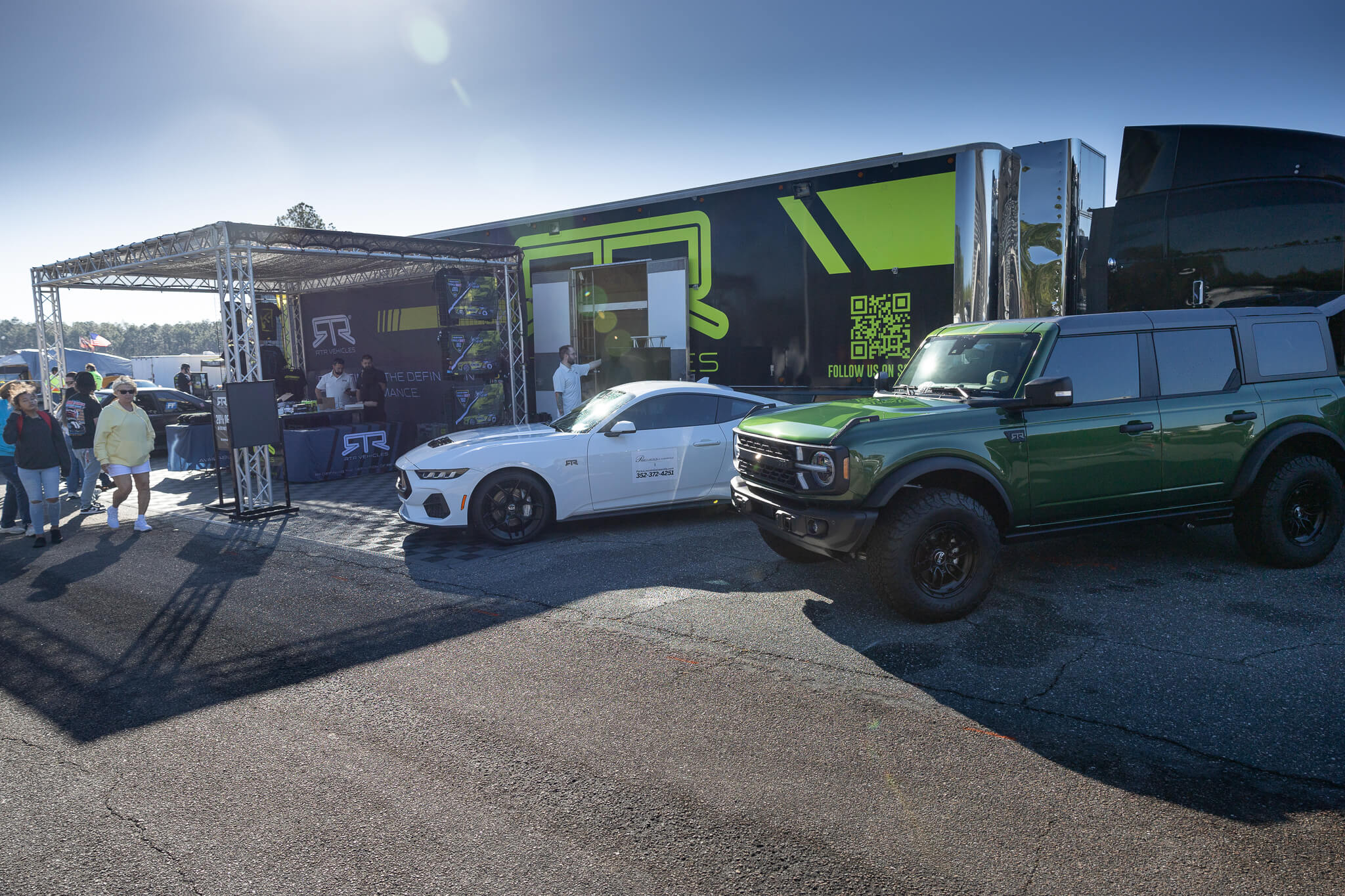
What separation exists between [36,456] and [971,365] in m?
9.12

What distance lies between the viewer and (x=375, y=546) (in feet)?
26.6

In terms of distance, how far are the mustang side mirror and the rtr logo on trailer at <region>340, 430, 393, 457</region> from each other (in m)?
10.7

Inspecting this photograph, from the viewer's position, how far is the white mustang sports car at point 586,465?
7.89 meters

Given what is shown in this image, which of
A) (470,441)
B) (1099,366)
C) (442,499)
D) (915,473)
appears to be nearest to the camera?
(915,473)

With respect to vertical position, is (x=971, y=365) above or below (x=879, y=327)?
below

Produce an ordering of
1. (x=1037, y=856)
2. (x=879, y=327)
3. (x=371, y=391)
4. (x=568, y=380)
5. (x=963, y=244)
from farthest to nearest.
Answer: (x=371, y=391)
(x=568, y=380)
(x=879, y=327)
(x=963, y=244)
(x=1037, y=856)

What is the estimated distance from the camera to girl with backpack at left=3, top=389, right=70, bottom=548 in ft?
28.1

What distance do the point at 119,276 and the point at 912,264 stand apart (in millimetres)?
14243

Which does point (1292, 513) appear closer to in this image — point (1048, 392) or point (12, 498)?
point (1048, 392)

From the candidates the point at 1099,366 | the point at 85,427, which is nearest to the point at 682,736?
the point at 1099,366

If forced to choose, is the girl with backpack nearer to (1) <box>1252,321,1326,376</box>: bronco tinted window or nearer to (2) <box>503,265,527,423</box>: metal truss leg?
(2) <box>503,265,527,423</box>: metal truss leg

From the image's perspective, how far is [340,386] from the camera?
15.9 m

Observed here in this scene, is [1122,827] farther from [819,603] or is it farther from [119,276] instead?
[119,276]

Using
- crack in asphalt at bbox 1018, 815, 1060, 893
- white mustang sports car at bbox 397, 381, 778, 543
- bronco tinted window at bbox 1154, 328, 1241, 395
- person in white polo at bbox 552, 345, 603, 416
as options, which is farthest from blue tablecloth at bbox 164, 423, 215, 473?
crack in asphalt at bbox 1018, 815, 1060, 893
